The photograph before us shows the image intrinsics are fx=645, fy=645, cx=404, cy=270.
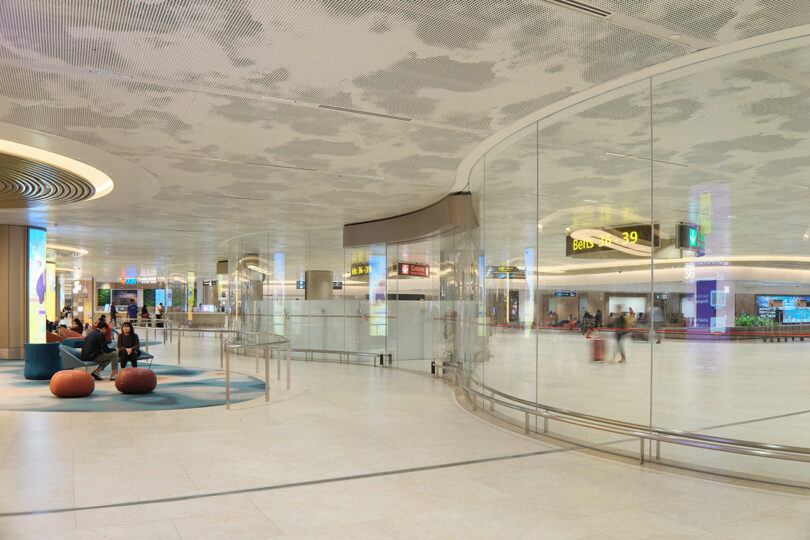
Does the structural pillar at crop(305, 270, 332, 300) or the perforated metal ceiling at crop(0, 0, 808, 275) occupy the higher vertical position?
the perforated metal ceiling at crop(0, 0, 808, 275)

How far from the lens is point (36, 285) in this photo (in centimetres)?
1769

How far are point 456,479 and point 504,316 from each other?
11.5 feet

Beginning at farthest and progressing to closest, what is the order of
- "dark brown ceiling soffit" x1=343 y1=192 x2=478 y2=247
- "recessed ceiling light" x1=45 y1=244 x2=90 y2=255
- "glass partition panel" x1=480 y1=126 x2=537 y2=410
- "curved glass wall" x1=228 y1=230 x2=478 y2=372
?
"recessed ceiling light" x1=45 y1=244 x2=90 y2=255
"curved glass wall" x1=228 y1=230 x2=478 y2=372
"dark brown ceiling soffit" x1=343 y1=192 x2=478 y2=247
"glass partition panel" x1=480 y1=126 x2=537 y2=410

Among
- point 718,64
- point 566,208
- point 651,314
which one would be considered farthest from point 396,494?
point 718,64

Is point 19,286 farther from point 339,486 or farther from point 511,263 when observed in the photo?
point 339,486

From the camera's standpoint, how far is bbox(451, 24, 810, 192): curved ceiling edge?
521 cm

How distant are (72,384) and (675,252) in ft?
28.5

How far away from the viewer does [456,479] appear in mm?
5426

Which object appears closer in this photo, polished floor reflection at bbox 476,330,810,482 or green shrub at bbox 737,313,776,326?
green shrub at bbox 737,313,776,326

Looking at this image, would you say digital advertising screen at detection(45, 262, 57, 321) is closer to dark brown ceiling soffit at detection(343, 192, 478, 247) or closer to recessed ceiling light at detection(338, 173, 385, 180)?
dark brown ceiling soffit at detection(343, 192, 478, 247)

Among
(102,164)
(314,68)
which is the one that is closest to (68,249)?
(102,164)

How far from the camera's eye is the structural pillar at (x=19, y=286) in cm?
1714

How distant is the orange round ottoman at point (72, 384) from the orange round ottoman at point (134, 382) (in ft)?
1.43

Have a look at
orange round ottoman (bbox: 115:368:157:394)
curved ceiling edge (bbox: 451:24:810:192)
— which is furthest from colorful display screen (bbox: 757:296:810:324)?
orange round ottoman (bbox: 115:368:157:394)
